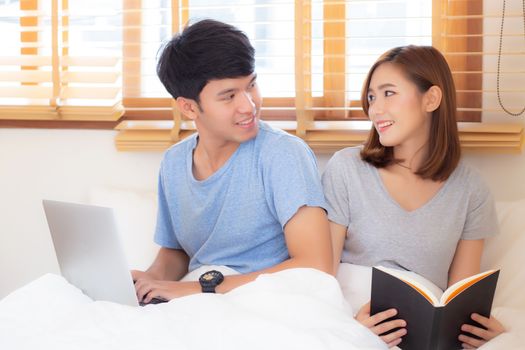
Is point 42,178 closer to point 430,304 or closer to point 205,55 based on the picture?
point 205,55

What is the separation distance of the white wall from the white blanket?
3.15 ft

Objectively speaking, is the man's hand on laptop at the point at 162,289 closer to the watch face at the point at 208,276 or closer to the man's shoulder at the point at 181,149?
the watch face at the point at 208,276

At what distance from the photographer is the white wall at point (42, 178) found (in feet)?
8.87

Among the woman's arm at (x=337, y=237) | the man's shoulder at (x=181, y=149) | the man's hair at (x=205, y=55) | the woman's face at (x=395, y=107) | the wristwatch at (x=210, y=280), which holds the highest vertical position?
the man's hair at (x=205, y=55)

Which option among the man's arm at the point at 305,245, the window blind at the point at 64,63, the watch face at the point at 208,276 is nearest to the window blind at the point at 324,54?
the window blind at the point at 64,63

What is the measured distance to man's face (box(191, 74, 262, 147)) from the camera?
201cm

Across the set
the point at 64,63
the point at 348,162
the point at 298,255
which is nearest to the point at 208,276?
the point at 298,255

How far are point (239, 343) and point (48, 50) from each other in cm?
168

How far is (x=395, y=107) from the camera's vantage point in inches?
80.6

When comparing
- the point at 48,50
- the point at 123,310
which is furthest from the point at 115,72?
the point at 123,310

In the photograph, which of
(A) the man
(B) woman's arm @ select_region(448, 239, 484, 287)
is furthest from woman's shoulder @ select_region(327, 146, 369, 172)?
(B) woman's arm @ select_region(448, 239, 484, 287)

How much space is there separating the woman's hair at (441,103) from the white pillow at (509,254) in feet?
0.83

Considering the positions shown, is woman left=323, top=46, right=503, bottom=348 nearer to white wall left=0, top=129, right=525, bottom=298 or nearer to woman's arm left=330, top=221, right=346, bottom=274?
woman's arm left=330, top=221, right=346, bottom=274

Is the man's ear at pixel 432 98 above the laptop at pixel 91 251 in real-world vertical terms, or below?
above
